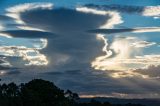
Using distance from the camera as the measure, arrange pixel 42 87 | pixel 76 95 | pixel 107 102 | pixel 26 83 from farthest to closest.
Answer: pixel 107 102 < pixel 76 95 < pixel 26 83 < pixel 42 87

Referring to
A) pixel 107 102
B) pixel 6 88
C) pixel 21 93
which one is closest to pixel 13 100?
pixel 21 93

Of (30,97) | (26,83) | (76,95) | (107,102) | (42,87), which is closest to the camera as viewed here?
(30,97)

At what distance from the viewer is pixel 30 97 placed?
405ft

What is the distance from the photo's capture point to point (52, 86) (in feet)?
444

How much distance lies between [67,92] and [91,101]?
31.3 metres

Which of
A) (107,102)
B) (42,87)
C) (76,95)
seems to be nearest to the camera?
(42,87)

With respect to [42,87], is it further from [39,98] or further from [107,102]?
[107,102]

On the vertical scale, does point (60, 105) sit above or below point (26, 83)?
below

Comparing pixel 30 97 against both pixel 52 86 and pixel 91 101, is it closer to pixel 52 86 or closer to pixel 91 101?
pixel 52 86

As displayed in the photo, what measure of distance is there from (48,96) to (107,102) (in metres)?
42.7

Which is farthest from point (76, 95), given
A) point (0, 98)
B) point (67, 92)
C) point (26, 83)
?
point (0, 98)

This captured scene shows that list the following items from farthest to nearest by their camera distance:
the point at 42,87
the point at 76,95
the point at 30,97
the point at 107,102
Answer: the point at 107,102 < the point at 76,95 < the point at 42,87 < the point at 30,97

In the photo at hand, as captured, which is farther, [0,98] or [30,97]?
[0,98]

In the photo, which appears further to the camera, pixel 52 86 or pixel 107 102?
pixel 107 102
